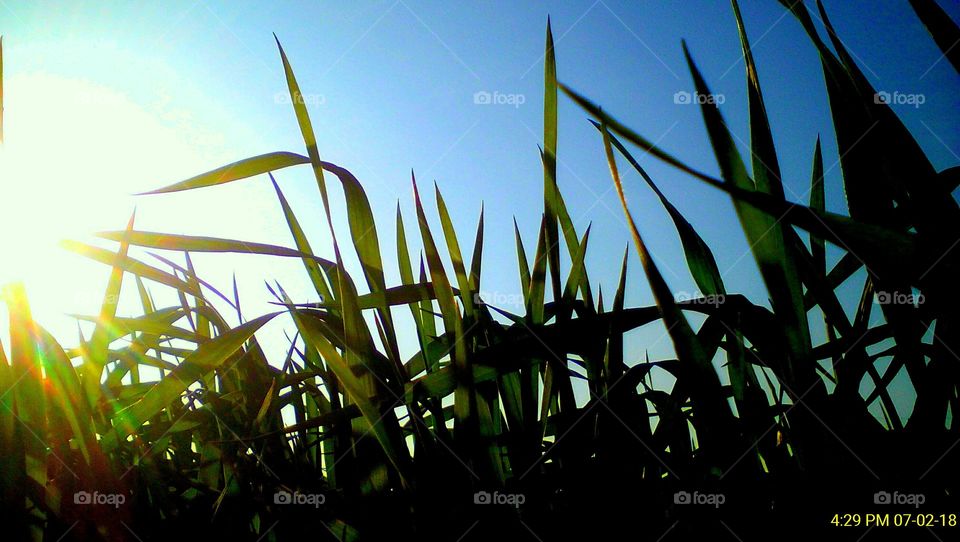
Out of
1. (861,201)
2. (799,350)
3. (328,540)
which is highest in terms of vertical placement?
(861,201)

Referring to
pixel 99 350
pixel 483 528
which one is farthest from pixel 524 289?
pixel 99 350

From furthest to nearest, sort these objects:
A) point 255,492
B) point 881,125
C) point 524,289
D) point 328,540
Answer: point 524,289, point 255,492, point 328,540, point 881,125

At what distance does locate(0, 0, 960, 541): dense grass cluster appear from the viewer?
361 mm

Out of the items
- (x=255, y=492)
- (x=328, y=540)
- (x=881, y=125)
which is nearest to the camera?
(x=881, y=125)

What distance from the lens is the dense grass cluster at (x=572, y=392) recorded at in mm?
361

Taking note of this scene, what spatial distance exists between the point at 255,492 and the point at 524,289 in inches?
15.2

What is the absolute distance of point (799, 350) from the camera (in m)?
0.38

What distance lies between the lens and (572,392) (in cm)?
51

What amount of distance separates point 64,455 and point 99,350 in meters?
0.14

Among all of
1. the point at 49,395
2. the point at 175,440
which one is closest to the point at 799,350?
the point at 49,395

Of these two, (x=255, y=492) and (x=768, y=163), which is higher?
(x=768, y=163)

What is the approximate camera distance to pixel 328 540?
0.47 metres

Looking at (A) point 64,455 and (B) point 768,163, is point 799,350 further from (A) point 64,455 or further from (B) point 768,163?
(A) point 64,455

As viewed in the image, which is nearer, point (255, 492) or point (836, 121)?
point (836, 121)
